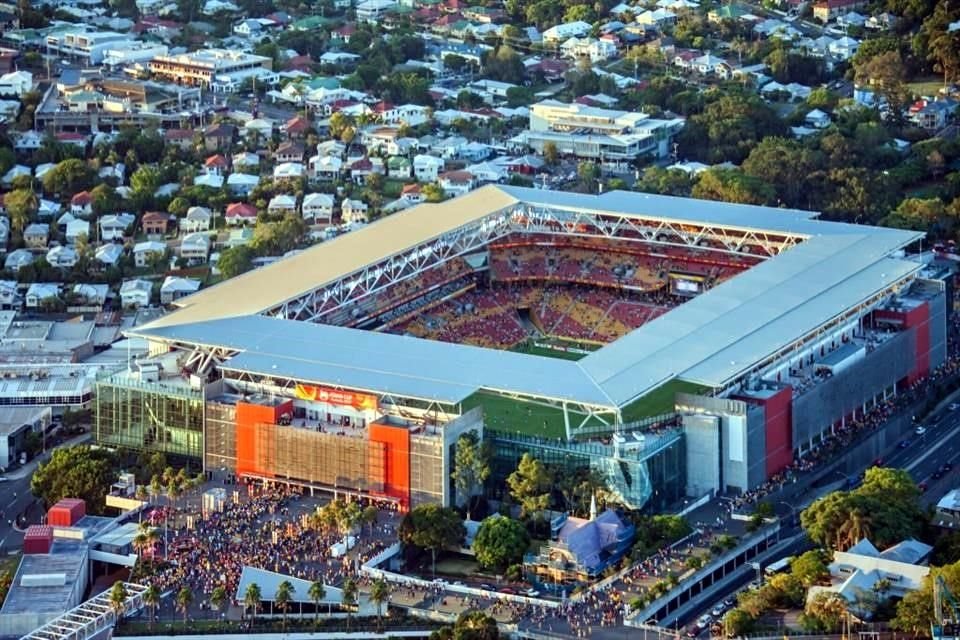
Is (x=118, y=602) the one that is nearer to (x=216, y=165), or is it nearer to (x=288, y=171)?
(x=288, y=171)

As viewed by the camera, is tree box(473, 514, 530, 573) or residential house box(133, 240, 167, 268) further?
residential house box(133, 240, 167, 268)

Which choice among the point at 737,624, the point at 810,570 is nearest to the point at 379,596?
the point at 737,624

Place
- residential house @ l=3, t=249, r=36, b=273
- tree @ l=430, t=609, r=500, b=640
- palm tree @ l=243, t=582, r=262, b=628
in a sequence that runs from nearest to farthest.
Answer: tree @ l=430, t=609, r=500, b=640, palm tree @ l=243, t=582, r=262, b=628, residential house @ l=3, t=249, r=36, b=273

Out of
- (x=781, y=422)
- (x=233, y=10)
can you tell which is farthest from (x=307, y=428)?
(x=233, y=10)

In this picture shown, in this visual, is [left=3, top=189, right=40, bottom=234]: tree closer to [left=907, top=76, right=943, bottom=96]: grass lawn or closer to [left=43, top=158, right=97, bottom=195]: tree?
[left=43, top=158, right=97, bottom=195]: tree

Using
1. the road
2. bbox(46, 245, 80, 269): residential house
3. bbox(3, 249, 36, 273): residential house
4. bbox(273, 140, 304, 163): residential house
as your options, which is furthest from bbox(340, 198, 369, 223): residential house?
the road

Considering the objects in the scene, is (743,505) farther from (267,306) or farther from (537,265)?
(537,265)
